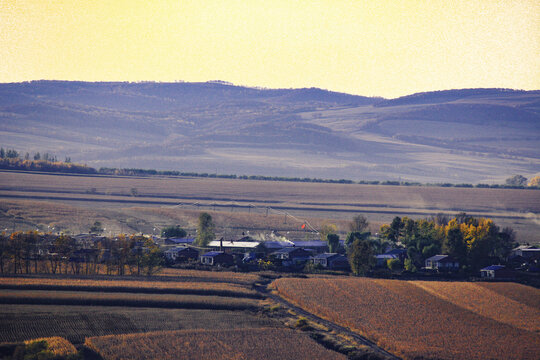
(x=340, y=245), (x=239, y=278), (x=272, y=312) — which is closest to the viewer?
(x=272, y=312)

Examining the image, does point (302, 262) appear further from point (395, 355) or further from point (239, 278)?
point (395, 355)

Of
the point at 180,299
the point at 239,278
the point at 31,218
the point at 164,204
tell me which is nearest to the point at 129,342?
the point at 180,299

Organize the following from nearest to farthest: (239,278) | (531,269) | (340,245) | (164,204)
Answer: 1. (239,278)
2. (531,269)
3. (340,245)
4. (164,204)

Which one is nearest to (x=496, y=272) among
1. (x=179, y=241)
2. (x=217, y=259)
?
(x=217, y=259)

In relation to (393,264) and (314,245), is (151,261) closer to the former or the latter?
(393,264)

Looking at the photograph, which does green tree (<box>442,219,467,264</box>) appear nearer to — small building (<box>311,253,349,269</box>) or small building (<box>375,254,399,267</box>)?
small building (<box>375,254,399,267</box>)

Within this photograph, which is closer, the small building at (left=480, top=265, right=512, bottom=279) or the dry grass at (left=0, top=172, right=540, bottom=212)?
the small building at (left=480, top=265, right=512, bottom=279)

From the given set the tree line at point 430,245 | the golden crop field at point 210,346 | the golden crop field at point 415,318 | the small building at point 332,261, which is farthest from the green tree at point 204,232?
the golden crop field at point 210,346

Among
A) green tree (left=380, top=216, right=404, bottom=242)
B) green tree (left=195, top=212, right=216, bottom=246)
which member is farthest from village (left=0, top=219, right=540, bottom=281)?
green tree (left=380, top=216, right=404, bottom=242)
